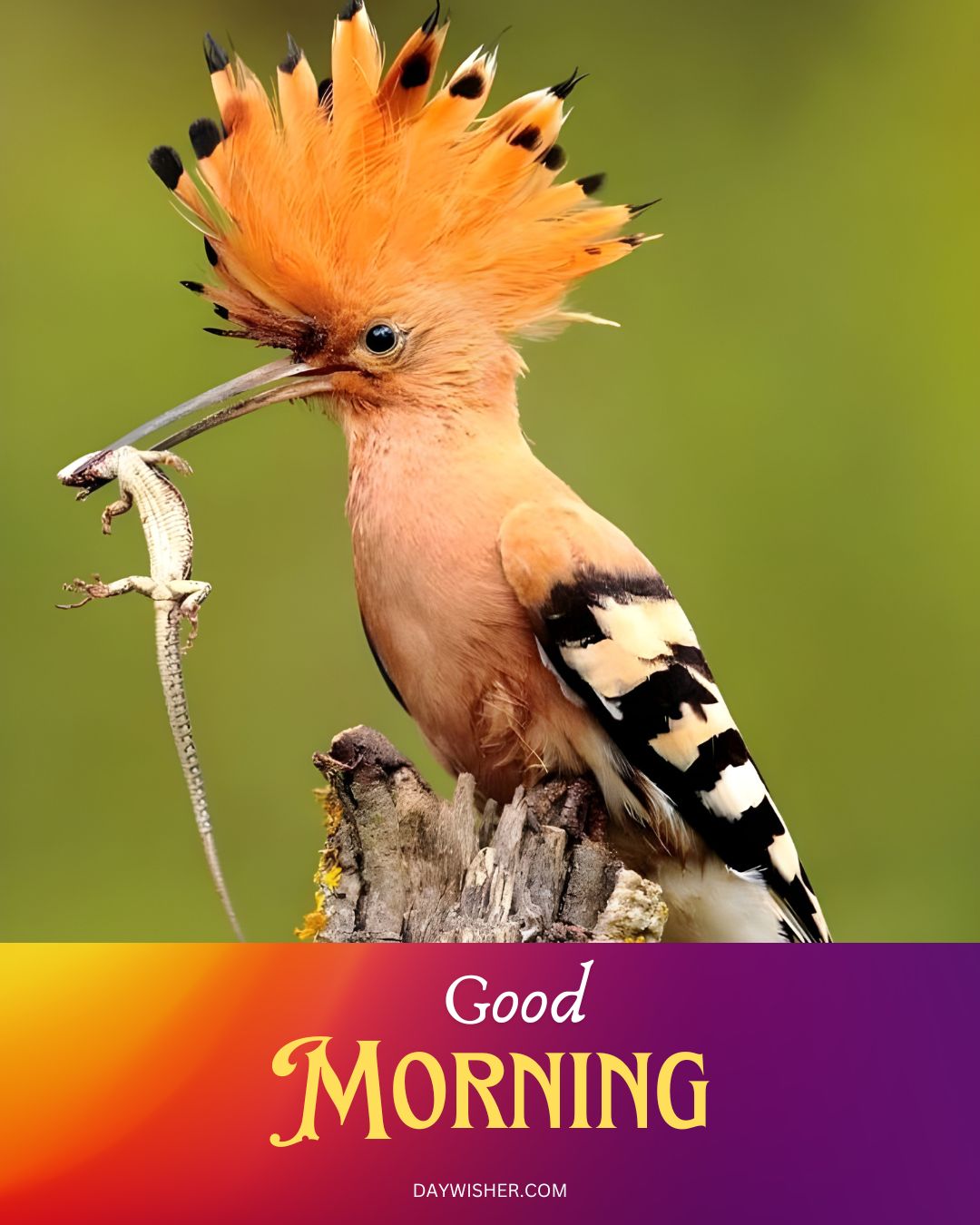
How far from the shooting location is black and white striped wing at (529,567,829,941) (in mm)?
1726

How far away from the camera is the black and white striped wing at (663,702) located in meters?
1.73

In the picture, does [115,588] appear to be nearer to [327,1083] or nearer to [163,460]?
[163,460]

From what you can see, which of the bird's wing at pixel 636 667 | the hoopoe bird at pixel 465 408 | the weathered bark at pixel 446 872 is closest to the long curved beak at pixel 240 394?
the hoopoe bird at pixel 465 408

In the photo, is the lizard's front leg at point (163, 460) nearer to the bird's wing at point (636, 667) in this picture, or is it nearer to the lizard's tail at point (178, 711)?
the lizard's tail at point (178, 711)

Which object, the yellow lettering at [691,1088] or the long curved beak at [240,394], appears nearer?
the yellow lettering at [691,1088]

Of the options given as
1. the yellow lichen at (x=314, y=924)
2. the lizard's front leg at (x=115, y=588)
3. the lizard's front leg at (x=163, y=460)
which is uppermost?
the lizard's front leg at (x=163, y=460)

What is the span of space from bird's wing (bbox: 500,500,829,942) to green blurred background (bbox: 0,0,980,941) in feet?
2.41

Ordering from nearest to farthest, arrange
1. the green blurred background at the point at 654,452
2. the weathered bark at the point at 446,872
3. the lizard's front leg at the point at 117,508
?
the weathered bark at the point at 446,872 → the lizard's front leg at the point at 117,508 → the green blurred background at the point at 654,452

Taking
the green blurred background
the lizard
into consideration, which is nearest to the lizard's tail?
the lizard

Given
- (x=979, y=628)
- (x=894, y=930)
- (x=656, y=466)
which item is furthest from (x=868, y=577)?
(x=894, y=930)

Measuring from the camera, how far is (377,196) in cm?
178

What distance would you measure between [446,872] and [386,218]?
2.51 ft

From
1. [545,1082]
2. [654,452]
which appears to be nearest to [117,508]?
[545,1082]

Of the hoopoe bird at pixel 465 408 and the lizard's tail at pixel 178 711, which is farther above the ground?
the hoopoe bird at pixel 465 408
